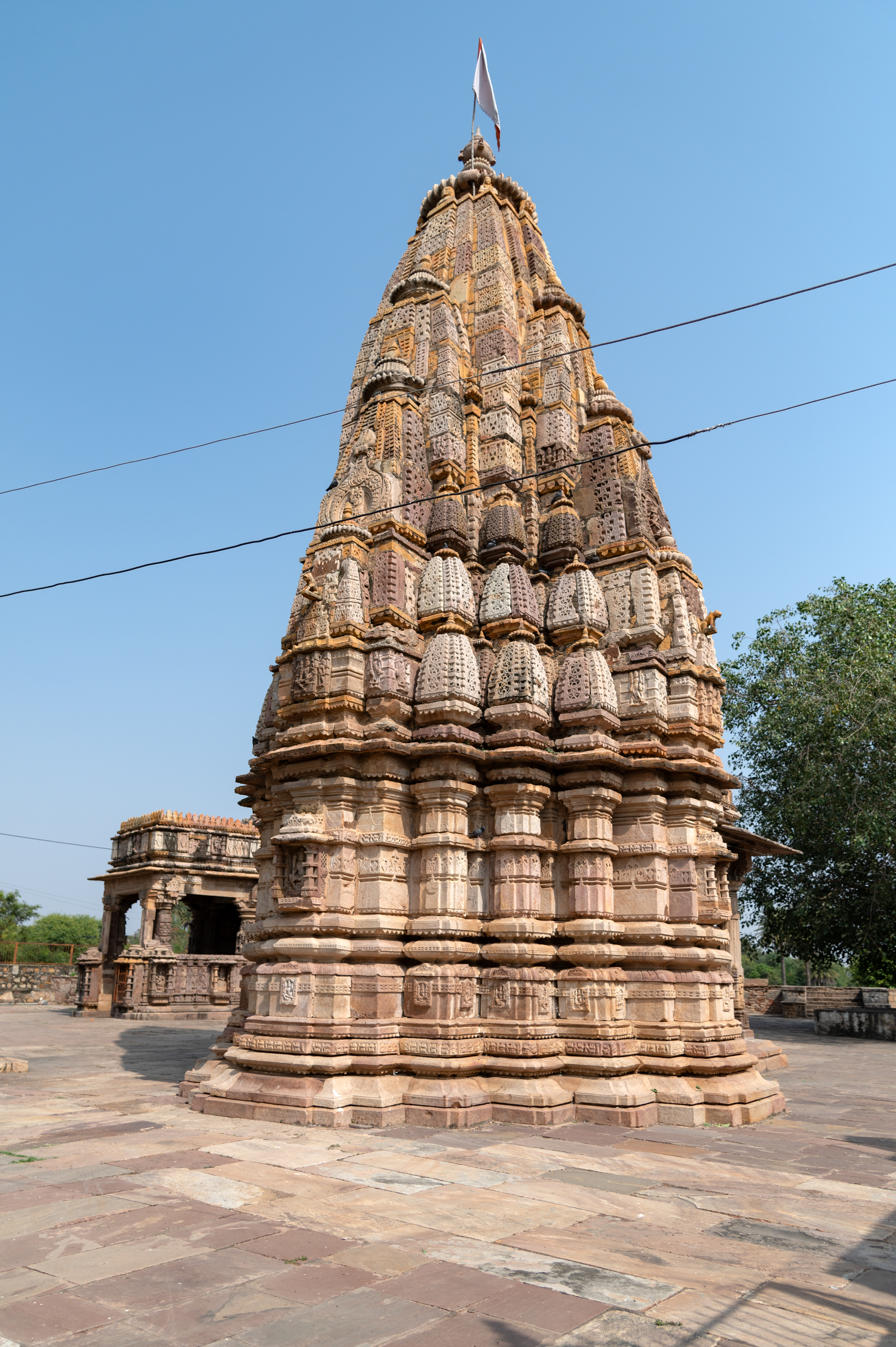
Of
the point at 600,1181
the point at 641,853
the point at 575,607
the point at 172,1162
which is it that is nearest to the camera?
the point at 600,1181

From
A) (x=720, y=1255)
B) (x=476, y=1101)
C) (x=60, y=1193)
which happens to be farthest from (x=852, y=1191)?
(x=60, y=1193)

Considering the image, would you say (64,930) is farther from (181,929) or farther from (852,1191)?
(852,1191)

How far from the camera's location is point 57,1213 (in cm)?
582

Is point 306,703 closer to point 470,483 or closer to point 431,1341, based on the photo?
point 470,483

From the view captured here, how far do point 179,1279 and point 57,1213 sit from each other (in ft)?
5.41

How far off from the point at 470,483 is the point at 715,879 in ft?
22.0

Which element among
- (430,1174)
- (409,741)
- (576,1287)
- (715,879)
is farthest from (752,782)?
(576,1287)

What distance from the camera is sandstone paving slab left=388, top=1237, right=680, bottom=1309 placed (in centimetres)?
459

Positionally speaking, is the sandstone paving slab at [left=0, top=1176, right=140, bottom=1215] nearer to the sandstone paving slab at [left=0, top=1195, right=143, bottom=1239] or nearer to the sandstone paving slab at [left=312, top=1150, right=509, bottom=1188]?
the sandstone paving slab at [left=0, top=1195, right=143, bottom=1239]

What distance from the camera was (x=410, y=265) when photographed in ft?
55.0

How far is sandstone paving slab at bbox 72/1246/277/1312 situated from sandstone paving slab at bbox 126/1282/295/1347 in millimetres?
82

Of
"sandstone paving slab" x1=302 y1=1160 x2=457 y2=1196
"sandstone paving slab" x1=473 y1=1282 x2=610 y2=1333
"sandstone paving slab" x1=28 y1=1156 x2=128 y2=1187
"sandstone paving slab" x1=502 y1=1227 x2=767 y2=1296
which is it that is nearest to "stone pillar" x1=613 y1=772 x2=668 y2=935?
"sandstone paving slab" x1=302 y1=1160 x2=457 y2=1196

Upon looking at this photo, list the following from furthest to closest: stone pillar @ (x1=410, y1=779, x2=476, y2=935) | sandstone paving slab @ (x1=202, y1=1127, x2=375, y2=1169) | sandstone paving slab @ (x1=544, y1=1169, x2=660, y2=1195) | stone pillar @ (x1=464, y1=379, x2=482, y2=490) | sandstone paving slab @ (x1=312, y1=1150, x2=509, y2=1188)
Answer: stone pillar @ (x1=464, y1=379, x2=482, y2=490)
stone pillar @ (x1=410, y1=779, x2=476, y2=935)
sandstone paving slab @ (x1=202, y1=1127, x2=375, y2=1169)
sandstone paving slab @ (x1=312, y1=1150, x2=509, y2=1188)
sandstone paving slab @ (x1=544, y1=1169, x2=660, y2=1195)

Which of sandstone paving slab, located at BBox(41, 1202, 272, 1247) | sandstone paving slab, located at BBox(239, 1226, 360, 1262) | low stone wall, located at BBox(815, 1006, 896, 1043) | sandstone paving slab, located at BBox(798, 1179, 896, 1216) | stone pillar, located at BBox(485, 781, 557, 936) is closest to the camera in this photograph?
sandstone paving slab, located at BBox(239, 1226, 360, 1262)
